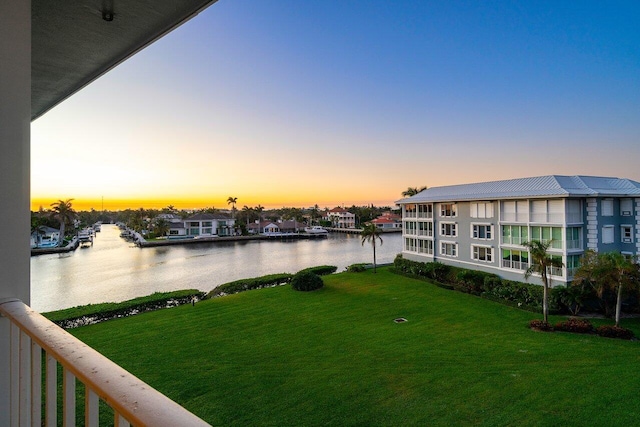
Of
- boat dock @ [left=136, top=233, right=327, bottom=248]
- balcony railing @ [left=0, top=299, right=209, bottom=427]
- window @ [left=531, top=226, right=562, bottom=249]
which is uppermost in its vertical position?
balcony railing @ [left=0, top=299, right=209, bottom=427]

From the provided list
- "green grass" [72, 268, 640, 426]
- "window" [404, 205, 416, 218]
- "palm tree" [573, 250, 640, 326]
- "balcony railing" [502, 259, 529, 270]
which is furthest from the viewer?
"window" [404, 205, 416, 218]

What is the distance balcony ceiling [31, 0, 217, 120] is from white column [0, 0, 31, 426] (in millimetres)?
550

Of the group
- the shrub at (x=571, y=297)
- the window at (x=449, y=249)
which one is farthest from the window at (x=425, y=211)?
the shrub at (x=571, y=297)

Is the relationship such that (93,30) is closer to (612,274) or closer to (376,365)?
(376,365)

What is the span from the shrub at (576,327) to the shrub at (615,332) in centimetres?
33

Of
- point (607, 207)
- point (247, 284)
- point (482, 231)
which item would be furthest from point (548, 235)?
point (247, 284)

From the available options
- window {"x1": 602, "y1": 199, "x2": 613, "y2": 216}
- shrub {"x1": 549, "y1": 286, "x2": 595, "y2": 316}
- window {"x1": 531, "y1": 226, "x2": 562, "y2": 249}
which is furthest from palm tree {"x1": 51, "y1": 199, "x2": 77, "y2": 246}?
window {"x1": 602, "y1": 199, "x2": 613, "y2": 216}

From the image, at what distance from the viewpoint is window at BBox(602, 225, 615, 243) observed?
15203 mm

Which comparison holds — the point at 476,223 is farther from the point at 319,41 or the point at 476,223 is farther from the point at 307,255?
the point at 307,255

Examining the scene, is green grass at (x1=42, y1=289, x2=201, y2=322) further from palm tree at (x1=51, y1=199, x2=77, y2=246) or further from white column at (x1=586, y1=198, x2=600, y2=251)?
palm tree at (x1=51, y1=199, x2=77, y2=246)

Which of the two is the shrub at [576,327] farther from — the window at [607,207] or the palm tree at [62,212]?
the palm tree at [62,212]

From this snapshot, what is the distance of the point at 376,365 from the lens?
29.3 feet

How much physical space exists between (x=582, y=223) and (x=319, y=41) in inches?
619

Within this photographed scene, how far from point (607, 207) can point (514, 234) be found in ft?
13.6
